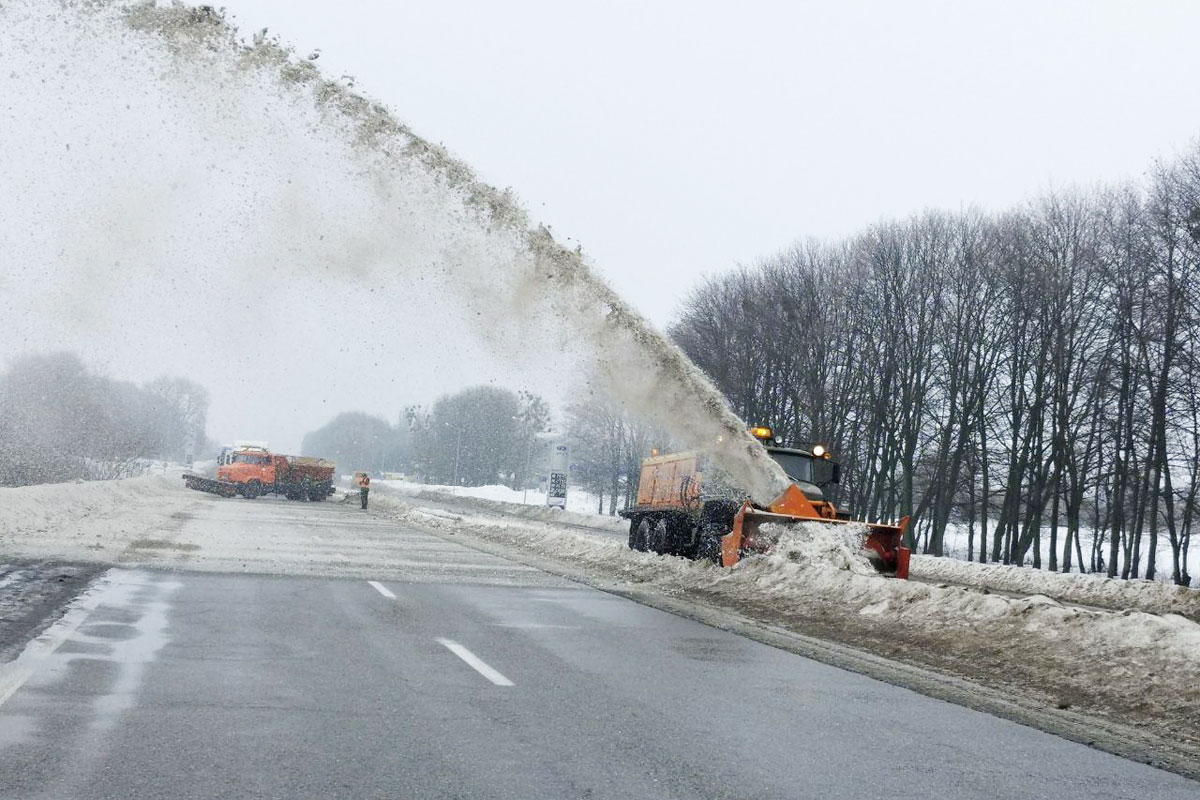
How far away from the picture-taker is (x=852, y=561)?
1661 cm

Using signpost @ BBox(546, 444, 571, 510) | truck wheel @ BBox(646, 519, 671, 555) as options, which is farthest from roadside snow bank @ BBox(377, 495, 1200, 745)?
signpost @ BBox(546, 444, 571, 510)

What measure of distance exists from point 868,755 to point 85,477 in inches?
1962

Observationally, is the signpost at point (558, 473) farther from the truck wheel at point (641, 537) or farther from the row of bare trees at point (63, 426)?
the truck wheel at point (641, 537)

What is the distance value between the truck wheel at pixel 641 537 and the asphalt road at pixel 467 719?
12.0 meters

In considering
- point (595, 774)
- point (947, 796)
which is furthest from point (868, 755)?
point (595, 774)

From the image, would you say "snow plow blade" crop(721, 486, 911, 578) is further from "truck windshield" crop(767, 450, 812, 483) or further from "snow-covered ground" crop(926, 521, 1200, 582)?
"snow-covered ground" crop(926, 521, 1200, 582)

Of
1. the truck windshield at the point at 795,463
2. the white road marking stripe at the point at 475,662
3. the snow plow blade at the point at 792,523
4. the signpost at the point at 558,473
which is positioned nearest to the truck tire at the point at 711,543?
the snow plow blade at the point at 792,523

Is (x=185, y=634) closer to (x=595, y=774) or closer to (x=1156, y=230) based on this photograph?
(x=595, y=774)

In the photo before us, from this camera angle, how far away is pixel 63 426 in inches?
2106

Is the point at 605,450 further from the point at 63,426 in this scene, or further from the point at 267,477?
the point at 63,426

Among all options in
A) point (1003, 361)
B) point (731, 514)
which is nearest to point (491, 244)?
point (731, 514)

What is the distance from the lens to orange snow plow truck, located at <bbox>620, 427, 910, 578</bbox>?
58.2 feet

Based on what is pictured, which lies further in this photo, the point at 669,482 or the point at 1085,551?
the point at 1085,551

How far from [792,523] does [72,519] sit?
1807cm
